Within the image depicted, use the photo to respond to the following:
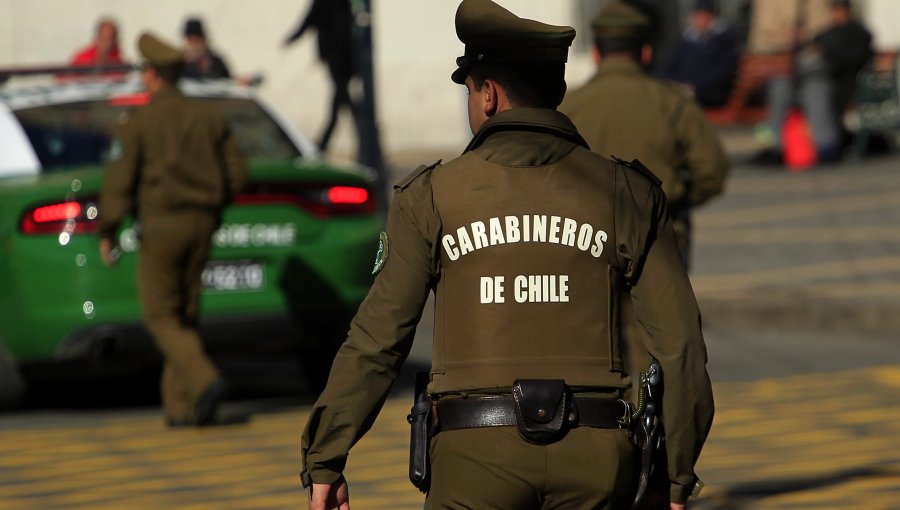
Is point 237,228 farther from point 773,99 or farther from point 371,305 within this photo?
point 773,99

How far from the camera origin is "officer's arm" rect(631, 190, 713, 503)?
3945mm

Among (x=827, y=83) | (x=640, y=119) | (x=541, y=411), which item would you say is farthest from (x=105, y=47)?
(x=541, y=411)

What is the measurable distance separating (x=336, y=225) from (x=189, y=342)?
3.19ft

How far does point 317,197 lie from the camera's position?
9.46 meters

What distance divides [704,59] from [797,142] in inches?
56.0

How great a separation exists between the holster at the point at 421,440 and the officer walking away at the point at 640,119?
13.1ft

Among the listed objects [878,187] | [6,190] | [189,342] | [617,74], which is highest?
[617,74]

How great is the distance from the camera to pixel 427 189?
3932mm

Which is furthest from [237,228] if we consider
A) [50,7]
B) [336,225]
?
[50,7]

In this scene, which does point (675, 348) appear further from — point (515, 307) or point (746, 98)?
point (746, 98)

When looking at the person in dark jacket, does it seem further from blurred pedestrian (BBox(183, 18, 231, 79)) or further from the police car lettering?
the police car lettering

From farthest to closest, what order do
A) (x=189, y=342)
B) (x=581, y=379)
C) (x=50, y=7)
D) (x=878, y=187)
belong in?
(x=50, y=7) < (x=878, y=187) < (x=189, y=342) < (x=581, y=379)

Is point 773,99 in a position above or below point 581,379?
below

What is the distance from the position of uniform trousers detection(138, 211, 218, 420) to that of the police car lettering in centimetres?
511
